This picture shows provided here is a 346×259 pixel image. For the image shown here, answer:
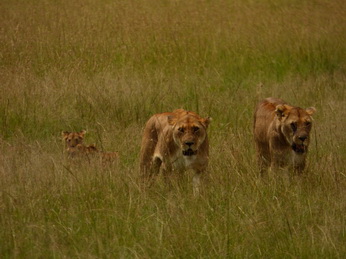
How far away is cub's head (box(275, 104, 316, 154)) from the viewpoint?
6.38 metres

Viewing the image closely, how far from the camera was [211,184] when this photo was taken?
619 centimetres

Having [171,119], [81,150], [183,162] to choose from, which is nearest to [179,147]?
[183,162]

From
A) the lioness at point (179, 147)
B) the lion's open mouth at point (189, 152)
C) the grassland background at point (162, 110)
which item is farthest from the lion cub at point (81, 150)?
the lion's open mouth at point (189, 152)

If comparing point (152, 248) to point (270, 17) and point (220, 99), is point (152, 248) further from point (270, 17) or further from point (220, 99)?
point (270, 17)

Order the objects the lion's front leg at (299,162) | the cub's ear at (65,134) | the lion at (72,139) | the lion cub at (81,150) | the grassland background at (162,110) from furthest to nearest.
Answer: the cub's ear at (65,134) < the lion at (72,139) < the lion cub at (81,150) < the lion's front leg at (299,162) < the grassland background at (162,110)

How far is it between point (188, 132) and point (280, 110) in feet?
3.20

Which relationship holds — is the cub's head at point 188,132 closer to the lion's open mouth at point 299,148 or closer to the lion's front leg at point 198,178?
the lion's front leg at point 198,178

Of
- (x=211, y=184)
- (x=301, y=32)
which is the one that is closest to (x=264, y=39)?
(x=301, y=32)

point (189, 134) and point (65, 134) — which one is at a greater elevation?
point (189, 134)

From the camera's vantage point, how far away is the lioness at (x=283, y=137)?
21.1ft

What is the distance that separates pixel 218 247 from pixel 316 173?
5.61 feet

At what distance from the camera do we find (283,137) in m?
6.70

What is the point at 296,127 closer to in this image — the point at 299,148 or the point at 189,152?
the point at 299,148

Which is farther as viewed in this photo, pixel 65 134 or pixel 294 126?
pixel 65 134
